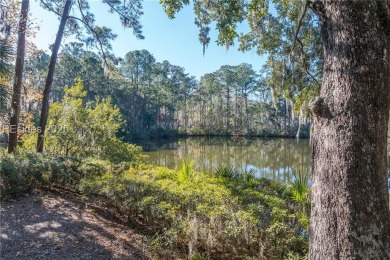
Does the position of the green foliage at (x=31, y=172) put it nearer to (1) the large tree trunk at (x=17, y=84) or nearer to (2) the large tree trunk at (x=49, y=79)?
(1) the large tree trunk at (x=17, y=84)

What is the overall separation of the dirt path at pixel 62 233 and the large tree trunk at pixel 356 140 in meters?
2.40

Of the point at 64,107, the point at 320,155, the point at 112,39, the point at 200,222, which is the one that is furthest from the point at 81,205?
the point at 112,39

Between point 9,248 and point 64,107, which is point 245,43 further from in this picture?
point 9,248

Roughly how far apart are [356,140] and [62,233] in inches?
136

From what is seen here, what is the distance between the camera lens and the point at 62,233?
340cm

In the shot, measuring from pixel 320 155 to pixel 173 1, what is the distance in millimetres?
3374

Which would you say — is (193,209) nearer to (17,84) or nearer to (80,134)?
(17,84)

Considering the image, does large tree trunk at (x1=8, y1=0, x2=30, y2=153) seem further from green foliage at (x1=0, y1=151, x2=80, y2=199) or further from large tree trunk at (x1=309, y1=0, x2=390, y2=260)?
large tree trunk at (x1=309, y1=0, x2=390, y2=260)

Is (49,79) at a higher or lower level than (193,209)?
higher

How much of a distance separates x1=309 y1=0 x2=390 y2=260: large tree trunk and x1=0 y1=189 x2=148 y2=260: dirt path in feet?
7.87

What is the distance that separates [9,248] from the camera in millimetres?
2912

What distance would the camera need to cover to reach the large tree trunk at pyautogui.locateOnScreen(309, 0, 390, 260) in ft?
4.91

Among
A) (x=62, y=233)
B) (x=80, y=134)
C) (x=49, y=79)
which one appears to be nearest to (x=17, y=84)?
(x=49, y=79)

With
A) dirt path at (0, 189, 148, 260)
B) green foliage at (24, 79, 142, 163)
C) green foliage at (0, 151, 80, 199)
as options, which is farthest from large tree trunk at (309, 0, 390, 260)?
green foliage at (24, 79, 142, 163)
